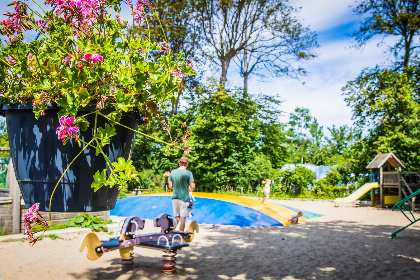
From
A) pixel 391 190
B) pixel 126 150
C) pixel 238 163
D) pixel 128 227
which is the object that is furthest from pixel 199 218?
pixel 391 190

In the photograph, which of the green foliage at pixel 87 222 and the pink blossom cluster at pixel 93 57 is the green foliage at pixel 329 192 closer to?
the green foliage at pixel 87 222

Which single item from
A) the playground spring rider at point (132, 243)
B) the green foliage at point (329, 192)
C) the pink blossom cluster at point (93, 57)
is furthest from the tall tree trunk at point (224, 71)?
the pink blossom cluster at point (93, 57)

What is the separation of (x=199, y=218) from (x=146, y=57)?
924 centimetres

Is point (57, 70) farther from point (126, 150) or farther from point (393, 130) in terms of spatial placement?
point (393, 130)

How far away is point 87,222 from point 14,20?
24.9 feet

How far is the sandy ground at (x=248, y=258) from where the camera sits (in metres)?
4.66

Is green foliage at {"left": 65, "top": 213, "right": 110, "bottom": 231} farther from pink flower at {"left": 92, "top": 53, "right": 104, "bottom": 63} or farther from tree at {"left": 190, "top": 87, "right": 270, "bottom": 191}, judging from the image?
tree at {"left": 190, "top": 87, "right": 270, "bottom": 191}

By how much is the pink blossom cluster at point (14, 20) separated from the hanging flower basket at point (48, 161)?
0.88 ft

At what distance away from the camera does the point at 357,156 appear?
21562 millimetres

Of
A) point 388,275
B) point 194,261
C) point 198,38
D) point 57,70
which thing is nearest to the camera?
point 57,70

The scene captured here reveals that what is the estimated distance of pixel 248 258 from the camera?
571 centimetres

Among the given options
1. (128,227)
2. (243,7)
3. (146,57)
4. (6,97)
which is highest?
(243,7)

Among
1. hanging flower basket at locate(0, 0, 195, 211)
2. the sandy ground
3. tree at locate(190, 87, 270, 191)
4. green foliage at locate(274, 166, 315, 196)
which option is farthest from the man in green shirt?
green foliage at locate(274, 166, 315, 196)

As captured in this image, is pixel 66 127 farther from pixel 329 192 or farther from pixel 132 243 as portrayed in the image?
pixel 329 192
